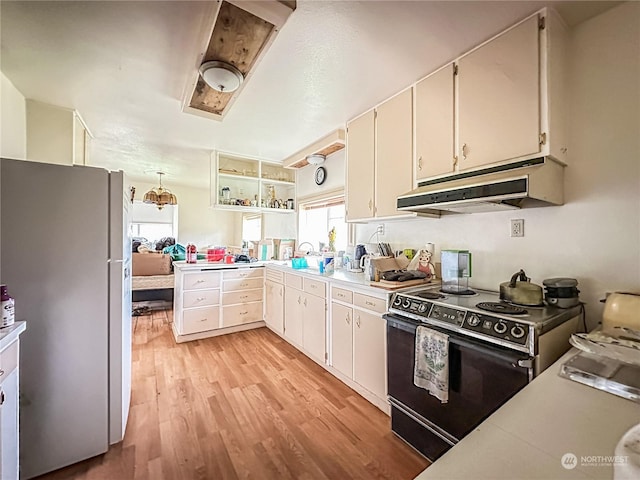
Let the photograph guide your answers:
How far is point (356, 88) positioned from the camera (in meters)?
2.10

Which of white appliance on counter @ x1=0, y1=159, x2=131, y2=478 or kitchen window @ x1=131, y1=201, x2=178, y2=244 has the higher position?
kitchen window @ x1=131, y1=201, x2=178, y2=244

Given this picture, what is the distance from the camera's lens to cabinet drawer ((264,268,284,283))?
320 cm

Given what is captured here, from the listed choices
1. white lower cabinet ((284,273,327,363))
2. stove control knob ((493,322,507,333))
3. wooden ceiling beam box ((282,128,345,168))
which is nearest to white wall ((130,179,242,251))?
wooden ceiling beam box ((282,128,345,168))

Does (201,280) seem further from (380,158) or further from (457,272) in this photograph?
(457,272)

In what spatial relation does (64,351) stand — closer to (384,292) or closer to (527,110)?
(384,292)

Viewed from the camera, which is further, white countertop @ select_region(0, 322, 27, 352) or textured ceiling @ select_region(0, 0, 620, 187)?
textured ceiling @ select_region(0, 0, 620, 187)

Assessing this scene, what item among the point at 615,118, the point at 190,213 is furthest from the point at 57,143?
the point at 190,213

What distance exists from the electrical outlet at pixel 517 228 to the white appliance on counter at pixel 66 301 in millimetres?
2445

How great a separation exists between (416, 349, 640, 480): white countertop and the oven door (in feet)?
1.10

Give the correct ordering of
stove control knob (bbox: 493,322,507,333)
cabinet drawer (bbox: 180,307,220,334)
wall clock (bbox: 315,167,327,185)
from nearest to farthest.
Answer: stove control knob (bbox: 493,322,507,333), cabinet drawer (bbox: 180,307,220,334), wall clock (bbox: 315,167,327,185)

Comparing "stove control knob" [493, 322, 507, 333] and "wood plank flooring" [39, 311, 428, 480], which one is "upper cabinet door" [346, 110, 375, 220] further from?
"wood plank flooring" [39, 311, 428, 480]

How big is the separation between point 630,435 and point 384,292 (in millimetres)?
1261

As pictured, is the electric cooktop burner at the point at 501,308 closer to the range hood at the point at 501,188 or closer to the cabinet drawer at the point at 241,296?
the range hood at the point at 501,188

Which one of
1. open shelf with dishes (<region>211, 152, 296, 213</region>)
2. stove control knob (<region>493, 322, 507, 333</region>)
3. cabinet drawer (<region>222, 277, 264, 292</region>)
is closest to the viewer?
stove control knob (<region>493, 322, 507, 333</region>)
